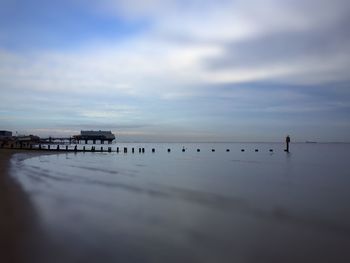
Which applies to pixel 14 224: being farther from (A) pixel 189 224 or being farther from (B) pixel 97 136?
(B) pixel 97 136

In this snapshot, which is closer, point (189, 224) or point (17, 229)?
point (17, 229)

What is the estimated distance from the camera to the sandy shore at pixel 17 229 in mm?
6985

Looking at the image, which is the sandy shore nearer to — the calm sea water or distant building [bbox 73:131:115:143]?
the calm sea water

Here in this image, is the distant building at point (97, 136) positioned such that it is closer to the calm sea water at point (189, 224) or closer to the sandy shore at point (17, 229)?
the calm sea water at point (189, 224)

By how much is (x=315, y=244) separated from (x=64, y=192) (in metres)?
10.8

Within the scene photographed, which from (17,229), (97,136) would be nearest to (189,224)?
(17,229)

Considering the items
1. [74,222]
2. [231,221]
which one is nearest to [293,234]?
[231,221]

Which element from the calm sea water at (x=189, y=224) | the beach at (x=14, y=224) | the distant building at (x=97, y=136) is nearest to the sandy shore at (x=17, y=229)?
the beach at (x=14, y=224)

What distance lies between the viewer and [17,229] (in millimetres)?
8844

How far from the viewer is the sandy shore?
6.99 meters

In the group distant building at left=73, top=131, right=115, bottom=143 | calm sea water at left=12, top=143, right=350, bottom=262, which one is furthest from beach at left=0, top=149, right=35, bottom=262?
distant building at left=73, top=131, right=115, bottom=143

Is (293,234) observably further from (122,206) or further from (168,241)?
(122,206)

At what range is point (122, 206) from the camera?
13172mm

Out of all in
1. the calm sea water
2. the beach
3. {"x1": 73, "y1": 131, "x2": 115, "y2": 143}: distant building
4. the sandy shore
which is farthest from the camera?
{"x1": 73, "y1": 131, "x2": 115, "y2": 143}: distant building
